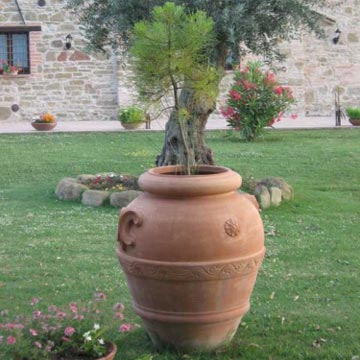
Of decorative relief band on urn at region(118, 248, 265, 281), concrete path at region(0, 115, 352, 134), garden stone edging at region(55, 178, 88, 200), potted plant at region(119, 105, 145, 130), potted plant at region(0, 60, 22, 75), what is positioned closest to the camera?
decorative relief band on urn at region(118, 248, 265, 281)

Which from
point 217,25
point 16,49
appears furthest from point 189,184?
point 16,49

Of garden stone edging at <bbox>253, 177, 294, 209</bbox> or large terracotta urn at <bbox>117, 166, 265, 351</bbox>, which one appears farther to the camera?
garden stone edging at <bbox>253, 177, 294, 209</bbox>

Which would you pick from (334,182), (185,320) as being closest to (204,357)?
(185,320)

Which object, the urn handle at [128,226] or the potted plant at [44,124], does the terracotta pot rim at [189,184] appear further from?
the potted plant at [44,124]

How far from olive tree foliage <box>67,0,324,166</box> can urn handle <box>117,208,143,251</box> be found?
11.1 ft

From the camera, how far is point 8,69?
20578mm

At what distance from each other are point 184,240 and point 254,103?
36.6 ft

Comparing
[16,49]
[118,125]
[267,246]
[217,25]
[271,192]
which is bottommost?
[267,246]

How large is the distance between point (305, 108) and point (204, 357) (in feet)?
57.6

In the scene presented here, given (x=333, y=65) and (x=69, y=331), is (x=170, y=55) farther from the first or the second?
(x=333, y=65)

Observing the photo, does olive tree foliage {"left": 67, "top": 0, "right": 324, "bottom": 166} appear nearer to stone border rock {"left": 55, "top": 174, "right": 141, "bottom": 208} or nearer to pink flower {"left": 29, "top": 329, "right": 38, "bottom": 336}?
stone border rock {"left": 55, "top": 174, "right": 141, "bottom": 208}

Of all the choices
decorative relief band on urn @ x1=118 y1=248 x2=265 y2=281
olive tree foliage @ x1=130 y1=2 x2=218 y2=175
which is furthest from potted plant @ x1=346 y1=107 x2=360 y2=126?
decorative relief band on urn @ x1=118 y1=248 x2=265 y2=281

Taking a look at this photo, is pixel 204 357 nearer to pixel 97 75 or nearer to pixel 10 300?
pixel 10 300

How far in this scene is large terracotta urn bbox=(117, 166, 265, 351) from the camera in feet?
14.3
